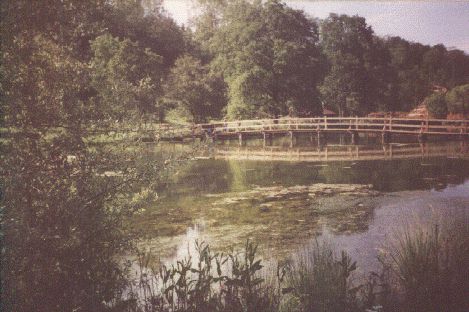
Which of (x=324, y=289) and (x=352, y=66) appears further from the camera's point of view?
(x=352, y=66)

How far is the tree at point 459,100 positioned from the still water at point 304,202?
11624mm

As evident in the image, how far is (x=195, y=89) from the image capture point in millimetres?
43344

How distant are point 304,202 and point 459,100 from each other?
27.0 metres

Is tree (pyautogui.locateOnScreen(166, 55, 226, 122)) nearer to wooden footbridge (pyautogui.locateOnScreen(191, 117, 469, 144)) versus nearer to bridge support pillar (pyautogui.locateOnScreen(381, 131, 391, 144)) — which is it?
wooden footbridge (pyautogui.locateOnScreen(191, 117, 469, 144))

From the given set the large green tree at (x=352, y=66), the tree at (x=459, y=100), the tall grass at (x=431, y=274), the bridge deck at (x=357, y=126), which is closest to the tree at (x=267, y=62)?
the large green tree at (x=352, y=66)

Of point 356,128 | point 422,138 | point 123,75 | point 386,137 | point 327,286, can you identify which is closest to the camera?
point 327,286

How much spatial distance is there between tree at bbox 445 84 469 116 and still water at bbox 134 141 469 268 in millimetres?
11624

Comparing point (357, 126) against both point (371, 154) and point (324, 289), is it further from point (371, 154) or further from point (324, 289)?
point (324, 289)

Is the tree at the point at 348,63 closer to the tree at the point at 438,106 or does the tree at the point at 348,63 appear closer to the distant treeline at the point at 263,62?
the distant treeline at the point at 263,62

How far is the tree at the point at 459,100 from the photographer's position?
114 feet

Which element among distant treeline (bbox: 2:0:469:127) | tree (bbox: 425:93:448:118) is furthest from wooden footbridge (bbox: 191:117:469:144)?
distant treeline (bbox: 2:0:469:127)

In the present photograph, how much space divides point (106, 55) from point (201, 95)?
36.6ft

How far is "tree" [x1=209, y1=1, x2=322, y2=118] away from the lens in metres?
41.1

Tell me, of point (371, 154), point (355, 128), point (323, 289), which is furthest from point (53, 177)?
point (355, 128)
